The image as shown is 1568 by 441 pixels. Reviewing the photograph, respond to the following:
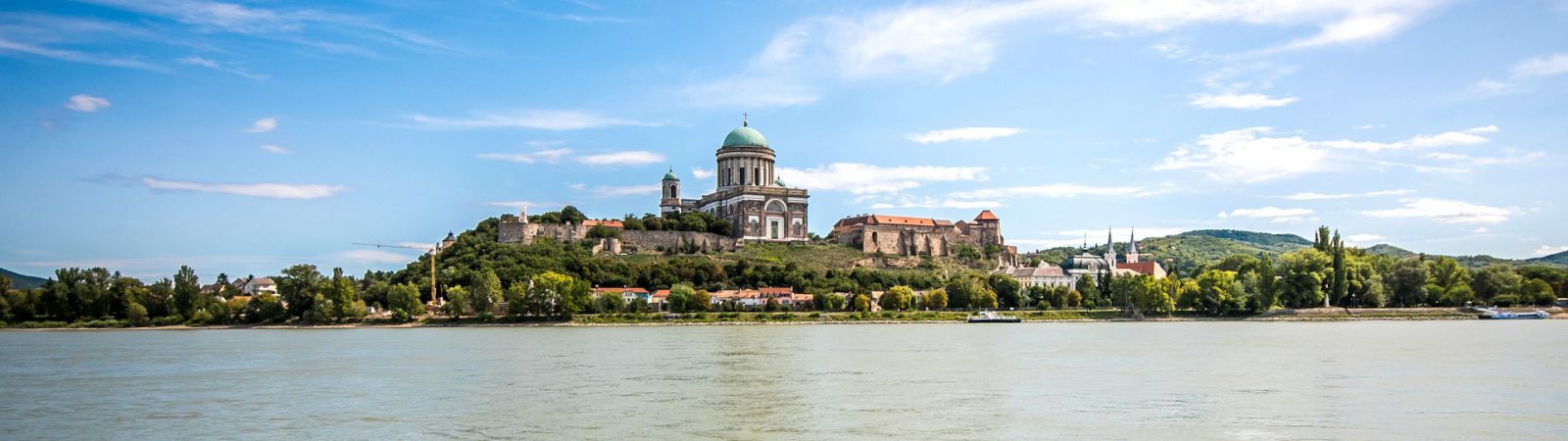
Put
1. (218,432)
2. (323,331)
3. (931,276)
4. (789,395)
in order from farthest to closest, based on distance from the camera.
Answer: (931,276) → (323,331) → (789,395) → (218,432)

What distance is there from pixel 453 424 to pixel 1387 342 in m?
31.7

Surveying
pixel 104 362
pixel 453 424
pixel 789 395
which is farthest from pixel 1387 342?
pixel 104 362

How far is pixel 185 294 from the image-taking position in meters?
61.1

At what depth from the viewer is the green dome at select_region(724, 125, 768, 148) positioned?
88.3m

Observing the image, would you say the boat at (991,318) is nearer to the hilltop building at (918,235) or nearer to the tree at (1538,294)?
the hilltop building at (918,235)

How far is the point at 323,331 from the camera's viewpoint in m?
54.8

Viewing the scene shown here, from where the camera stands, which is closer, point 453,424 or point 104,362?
point 453,424

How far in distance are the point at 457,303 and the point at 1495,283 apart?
56677mm

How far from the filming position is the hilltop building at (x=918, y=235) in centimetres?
8481

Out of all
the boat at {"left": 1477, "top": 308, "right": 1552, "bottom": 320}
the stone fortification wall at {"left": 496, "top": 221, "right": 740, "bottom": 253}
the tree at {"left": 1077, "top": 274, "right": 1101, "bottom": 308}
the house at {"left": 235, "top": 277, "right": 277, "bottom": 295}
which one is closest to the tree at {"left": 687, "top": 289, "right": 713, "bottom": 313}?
the stone fortification wall at {"left": 496, "top": 221, "right": 740, "bottom": 253}

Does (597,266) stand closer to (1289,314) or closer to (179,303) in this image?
(179,303)

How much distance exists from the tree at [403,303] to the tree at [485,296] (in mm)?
2609

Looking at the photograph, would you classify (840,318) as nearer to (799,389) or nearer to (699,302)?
(699,302)

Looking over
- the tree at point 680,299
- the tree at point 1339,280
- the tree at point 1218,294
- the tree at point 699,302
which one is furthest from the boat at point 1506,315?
the tree at point 680,299
